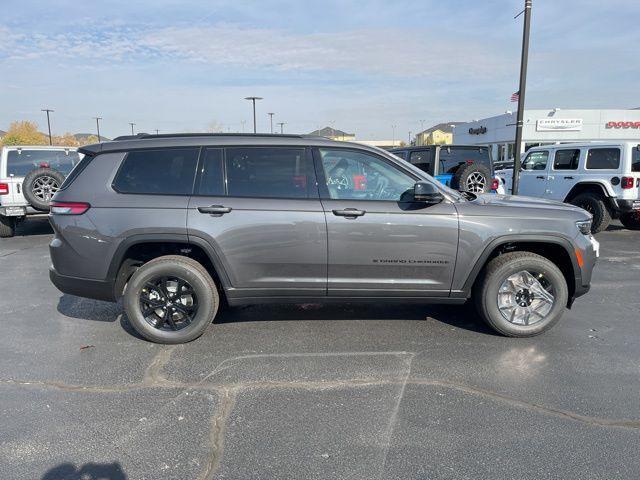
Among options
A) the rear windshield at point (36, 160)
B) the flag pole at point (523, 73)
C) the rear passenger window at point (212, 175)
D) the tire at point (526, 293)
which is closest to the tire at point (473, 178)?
the flag pole at point (523, 73)

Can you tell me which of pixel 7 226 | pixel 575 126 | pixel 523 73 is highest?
pixel 575 126

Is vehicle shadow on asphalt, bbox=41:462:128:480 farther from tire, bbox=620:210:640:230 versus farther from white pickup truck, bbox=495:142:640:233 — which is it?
tire, bbox=620:210:640:230

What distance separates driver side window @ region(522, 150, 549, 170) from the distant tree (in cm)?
6860

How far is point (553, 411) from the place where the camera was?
302 centimetres

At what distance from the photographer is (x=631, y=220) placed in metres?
10.4

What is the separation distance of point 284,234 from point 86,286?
1806 millimetres

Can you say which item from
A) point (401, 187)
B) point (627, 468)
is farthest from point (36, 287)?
point (627, 468)

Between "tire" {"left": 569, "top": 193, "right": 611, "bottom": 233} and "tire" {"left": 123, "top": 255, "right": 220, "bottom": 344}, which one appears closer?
"tire" {"left": 123, "top": 255, "right": 220, "bottom": 344}

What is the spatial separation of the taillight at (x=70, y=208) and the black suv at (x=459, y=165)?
24.1ft

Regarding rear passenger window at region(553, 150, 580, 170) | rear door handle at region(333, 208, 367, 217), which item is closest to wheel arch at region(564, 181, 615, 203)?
rear passenger window at region(553, 150, 580, 170)

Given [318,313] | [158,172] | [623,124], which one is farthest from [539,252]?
[623,124]

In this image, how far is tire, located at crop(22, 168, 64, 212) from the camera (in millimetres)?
8570

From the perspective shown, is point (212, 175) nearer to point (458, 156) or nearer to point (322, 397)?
point (322, 397)

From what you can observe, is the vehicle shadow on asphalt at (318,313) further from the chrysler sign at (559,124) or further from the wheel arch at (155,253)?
the chrysler sign at (559,124)
